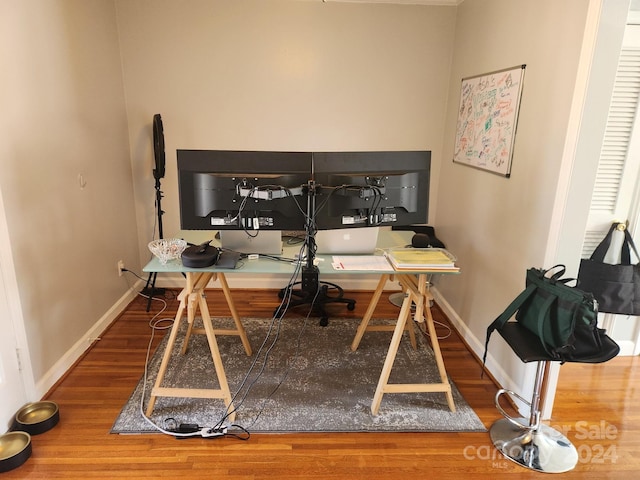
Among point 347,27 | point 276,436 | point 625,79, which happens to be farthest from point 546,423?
point 347,27

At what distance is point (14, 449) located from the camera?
195cm

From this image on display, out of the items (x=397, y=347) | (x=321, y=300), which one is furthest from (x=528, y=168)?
(x=321, y=300)

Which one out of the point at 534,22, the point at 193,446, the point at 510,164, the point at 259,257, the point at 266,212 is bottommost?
the point at 193,446

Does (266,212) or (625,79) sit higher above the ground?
(625,79)

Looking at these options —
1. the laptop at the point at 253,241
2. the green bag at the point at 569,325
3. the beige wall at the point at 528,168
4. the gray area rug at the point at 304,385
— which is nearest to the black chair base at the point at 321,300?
the gray area rug at the point at 304,385

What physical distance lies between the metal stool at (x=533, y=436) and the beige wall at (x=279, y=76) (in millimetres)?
2212

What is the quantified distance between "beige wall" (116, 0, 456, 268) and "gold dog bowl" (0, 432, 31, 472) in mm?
2046

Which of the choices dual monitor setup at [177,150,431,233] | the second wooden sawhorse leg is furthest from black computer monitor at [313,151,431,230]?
the second wooden sawhorse leg

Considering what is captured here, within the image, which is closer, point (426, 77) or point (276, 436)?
point (276, 436)

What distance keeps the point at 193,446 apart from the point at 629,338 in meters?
2.95

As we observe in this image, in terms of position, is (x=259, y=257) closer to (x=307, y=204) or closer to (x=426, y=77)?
(x=307, y=204)

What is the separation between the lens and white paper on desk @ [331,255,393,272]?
2.11 meters

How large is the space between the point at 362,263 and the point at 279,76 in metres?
2.15

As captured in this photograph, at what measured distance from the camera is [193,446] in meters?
2.07
